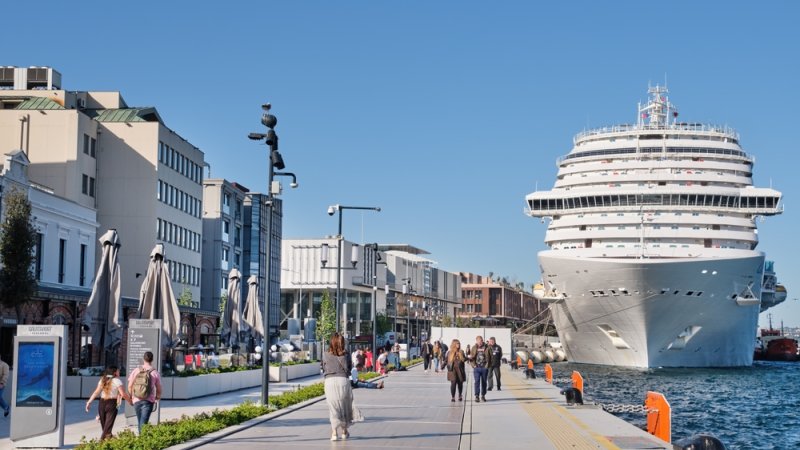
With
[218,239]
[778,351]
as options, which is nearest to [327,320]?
[218,239]

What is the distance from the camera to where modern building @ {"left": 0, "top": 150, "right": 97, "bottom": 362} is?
39.0 meters

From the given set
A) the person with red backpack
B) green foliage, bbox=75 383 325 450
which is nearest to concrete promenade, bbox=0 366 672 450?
green foliage, bbox=75 383 325 450

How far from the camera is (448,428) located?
19625 millimetres

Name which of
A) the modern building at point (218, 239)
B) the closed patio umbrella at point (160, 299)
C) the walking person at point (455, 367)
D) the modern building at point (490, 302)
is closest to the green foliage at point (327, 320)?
the modern building at point (218, 239)

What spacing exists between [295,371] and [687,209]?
118 ft

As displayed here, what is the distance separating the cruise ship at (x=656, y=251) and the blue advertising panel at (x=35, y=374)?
163 ft

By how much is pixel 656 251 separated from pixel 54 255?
118 feet

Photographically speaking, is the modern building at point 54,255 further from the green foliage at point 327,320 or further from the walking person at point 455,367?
the green foliage at point 327,320

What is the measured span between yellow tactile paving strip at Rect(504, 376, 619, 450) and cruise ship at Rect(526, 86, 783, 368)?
110 feet

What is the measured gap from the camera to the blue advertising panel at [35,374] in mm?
15664

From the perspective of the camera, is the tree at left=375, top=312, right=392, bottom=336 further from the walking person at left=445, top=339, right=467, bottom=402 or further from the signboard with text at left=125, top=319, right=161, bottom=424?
the signboard with text at left=125, top=319, right=161, bottom=424

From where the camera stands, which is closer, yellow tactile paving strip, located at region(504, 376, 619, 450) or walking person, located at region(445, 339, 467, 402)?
yellow tactile paving strip, located at region(504, 376, 619, 450)

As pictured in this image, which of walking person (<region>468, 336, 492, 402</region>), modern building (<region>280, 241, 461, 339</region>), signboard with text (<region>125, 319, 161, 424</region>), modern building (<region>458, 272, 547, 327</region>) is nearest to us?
signboard with text (<region>125, 319, 161, 424</region>)

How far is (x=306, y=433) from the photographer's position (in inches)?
712
